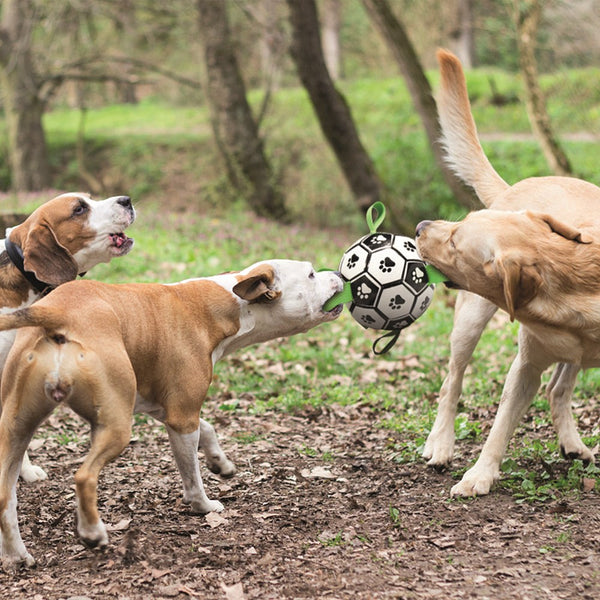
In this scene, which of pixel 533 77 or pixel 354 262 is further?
pixel 533 77

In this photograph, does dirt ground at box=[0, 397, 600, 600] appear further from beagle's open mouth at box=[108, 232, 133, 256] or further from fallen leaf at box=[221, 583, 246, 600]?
beagle's open mouth at box=[108, 232, 133, 256]

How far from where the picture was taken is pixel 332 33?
3034 centimetres

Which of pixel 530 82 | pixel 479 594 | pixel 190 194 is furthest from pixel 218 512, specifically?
pixel 190 194

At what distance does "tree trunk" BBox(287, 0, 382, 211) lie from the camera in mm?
14227

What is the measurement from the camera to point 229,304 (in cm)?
511

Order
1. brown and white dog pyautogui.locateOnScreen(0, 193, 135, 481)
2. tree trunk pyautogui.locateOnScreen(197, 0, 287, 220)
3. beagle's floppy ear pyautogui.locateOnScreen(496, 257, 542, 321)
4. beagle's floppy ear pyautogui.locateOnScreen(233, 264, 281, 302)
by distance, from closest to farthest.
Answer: beagle's floppy ear pyautogui.locateOnScreen(496, 257, 542, 321) → beagle's floppy ear pyautogui.locateOnScreen(233, 264, 281, 302) → brown and white dog pyautogui.locateOnScreen(0, 193, 135, 481) → tree trunk pyautogui.locateOnScreen(197, 0, 287, 220)

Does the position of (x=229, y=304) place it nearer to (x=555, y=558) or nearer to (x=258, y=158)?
(x=555, y=558)

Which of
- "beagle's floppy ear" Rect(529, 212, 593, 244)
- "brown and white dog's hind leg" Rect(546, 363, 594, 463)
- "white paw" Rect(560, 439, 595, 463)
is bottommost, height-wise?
"white paw" Rect(560, 439, 595, 463)

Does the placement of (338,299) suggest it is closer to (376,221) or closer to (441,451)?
(376,221)

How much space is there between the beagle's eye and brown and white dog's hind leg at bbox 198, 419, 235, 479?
1.65m

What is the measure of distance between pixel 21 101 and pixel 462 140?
15492 millimetres

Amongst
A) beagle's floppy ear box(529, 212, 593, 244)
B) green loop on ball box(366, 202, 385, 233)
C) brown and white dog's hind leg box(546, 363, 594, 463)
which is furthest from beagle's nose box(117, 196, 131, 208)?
brown and white dog's hind leg box(546, 363, 594, 463)

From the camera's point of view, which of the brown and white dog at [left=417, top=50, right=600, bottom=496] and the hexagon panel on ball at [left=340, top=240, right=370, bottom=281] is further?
the hexagon panel on ball at [left=340, top=240, right=370, bottom=281]

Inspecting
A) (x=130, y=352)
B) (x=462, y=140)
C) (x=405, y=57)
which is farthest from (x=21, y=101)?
(x=130, y=352)
